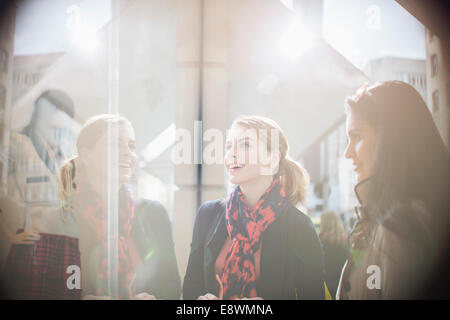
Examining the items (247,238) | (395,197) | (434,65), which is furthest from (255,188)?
(434,65)

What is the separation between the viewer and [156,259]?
226 centimetres

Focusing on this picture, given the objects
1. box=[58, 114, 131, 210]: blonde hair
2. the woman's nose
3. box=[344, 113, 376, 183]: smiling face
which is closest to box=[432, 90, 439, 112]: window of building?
box=[344, 113, 376, 183]: smiling face

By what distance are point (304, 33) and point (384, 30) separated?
1.82 feet

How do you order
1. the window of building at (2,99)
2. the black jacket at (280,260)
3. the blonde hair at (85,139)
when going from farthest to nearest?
the window of building at (2,99), the blonde hair at (85,139), the black jacket at (280,260)

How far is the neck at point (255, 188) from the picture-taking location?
2172 mm

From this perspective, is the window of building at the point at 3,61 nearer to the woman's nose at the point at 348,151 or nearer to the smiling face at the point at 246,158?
the smiling face at the point at 246,158

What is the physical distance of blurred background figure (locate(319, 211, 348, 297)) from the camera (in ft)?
7.18

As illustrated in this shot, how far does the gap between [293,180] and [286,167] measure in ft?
0.32

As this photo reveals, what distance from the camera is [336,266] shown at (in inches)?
86.5

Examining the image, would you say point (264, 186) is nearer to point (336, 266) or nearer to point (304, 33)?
point (336, 266)

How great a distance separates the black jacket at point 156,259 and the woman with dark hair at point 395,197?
3.69 ft

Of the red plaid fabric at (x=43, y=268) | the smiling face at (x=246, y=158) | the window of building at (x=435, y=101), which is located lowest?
the red plaid fabric at (x=43, y=268)

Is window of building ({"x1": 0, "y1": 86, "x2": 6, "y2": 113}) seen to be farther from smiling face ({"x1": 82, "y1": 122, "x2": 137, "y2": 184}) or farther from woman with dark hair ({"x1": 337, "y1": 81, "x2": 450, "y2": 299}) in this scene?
woman with dark hair ({"x1": 337, "y1": 81, "x2": 450, "y2": 299})

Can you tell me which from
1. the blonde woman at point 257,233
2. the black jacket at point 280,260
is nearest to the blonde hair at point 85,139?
the blonde woman at point 257,233
